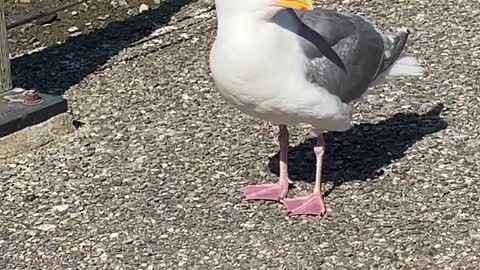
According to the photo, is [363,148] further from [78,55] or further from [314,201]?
[78,55]

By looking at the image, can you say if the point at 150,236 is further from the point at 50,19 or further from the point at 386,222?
the point at 50,19

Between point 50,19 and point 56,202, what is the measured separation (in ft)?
9.27

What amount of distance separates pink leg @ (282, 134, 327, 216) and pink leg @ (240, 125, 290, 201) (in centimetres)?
8

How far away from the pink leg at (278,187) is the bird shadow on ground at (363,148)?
203 millimetres

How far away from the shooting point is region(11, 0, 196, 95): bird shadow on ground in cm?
693

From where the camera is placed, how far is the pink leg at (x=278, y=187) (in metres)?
5.32

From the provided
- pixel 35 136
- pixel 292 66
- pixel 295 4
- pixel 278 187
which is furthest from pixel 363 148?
pixel 35 136

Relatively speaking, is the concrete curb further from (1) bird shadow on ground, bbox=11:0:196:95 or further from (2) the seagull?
(2) the seagull

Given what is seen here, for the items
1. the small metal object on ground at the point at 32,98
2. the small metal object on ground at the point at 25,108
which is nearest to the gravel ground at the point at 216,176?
the small metal object on ground at the point at 25,108

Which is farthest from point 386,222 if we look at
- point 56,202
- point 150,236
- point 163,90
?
point 163,90

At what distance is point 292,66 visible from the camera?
481 centimetres

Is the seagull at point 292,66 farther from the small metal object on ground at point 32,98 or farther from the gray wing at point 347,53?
the small metal object on ground at point 32,98

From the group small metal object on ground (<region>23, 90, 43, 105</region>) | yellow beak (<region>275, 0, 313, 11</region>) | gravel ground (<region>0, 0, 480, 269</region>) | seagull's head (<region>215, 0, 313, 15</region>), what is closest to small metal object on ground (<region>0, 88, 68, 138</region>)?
small metal object on ground (<region>23, 90, 43, 105</region>)

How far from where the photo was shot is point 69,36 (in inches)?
302
